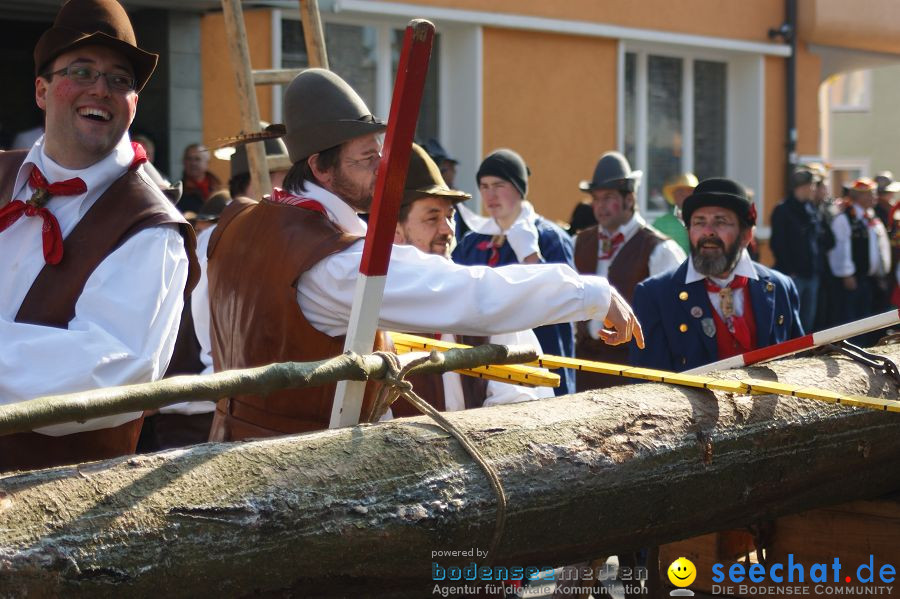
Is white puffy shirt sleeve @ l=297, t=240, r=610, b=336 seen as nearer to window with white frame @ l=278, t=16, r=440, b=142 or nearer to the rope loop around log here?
the rope loop around log

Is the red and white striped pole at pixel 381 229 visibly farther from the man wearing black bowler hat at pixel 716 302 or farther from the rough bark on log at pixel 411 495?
the man wearing black bowler hat at pixel 716 302

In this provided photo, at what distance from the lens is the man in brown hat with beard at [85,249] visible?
8.45 feet

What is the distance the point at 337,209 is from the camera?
321 centimetres

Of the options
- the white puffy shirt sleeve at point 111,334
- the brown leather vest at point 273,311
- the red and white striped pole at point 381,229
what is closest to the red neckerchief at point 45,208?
the white puffy shirt sleeve at point 111,334

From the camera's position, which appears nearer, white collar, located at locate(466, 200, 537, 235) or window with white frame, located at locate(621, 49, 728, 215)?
white collar, located at locate(466, 200, 537, 235)

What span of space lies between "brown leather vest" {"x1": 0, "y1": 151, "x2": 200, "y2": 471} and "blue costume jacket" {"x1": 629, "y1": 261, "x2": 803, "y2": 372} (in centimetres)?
245

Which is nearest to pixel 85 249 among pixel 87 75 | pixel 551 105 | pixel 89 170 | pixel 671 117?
pixel 89 170

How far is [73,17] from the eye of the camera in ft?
9.60

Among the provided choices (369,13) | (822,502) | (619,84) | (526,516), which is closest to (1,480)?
(526,516)

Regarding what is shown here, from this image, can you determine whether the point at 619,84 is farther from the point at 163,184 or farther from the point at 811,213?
the point at 163,184

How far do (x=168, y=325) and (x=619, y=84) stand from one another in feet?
34.0

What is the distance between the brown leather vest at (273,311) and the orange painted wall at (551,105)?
8.38 m

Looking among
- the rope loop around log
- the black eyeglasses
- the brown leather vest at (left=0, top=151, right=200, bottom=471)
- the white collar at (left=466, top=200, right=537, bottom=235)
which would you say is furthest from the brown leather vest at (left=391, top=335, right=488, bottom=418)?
the white collar at (left=466, top=200, right=537, bottom=235)

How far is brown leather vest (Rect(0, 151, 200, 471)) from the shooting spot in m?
2.71
